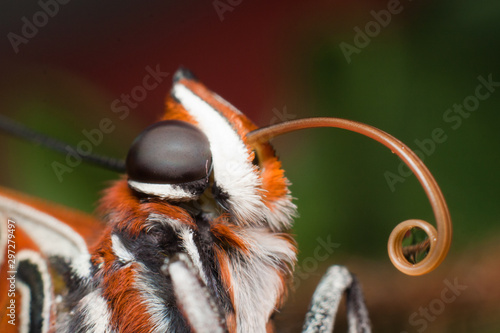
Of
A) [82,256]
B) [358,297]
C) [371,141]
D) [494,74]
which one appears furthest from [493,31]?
[82,256]

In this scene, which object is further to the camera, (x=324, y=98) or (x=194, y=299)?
(x=324, y=98)

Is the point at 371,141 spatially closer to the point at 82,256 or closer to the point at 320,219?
the point at 320,219

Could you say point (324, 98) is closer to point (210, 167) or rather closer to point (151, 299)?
point (210, 167)

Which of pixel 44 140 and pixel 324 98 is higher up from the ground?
pixel 44 140

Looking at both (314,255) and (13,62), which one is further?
(13,62)

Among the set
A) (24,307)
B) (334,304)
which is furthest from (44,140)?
(334,304)

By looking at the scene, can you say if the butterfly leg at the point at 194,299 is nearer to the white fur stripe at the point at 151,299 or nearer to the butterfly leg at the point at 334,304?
the white fur stripe at the point at 151,299
